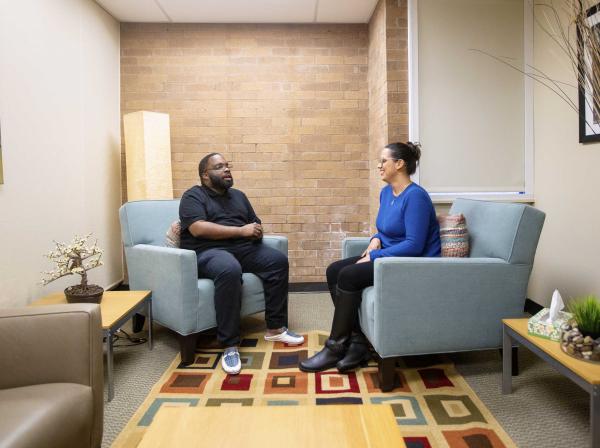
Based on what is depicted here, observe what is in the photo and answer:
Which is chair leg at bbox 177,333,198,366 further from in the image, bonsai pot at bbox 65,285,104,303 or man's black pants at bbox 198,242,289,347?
bonsai pot at bbox 65,285,104,303

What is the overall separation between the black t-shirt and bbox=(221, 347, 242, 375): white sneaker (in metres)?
0.69

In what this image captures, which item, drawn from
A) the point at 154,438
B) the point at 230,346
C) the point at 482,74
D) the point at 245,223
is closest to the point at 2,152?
the point at 245,223

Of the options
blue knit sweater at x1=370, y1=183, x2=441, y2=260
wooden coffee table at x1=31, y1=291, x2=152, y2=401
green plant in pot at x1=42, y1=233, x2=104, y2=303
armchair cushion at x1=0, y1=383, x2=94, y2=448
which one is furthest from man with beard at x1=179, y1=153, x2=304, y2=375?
armchair cushion at x1=0, y1=383, x2=94, y2=448

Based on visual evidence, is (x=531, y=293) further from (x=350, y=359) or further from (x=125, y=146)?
(x=125, y=146)

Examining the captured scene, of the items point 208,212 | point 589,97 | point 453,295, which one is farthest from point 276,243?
point 589,97

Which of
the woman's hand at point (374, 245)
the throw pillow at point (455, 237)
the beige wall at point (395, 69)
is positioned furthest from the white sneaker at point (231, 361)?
the beige wall at point (395, 69)

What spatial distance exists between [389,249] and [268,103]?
248 centimetres

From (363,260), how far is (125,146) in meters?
2.61

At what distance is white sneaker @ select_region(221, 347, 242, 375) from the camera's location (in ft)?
7.86

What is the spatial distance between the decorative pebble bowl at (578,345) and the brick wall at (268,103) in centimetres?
283

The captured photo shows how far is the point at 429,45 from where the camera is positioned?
11.7ft

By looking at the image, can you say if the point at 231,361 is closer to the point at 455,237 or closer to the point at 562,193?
the point at 455,237

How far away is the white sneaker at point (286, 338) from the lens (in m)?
2.83

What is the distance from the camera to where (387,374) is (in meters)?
2.19
